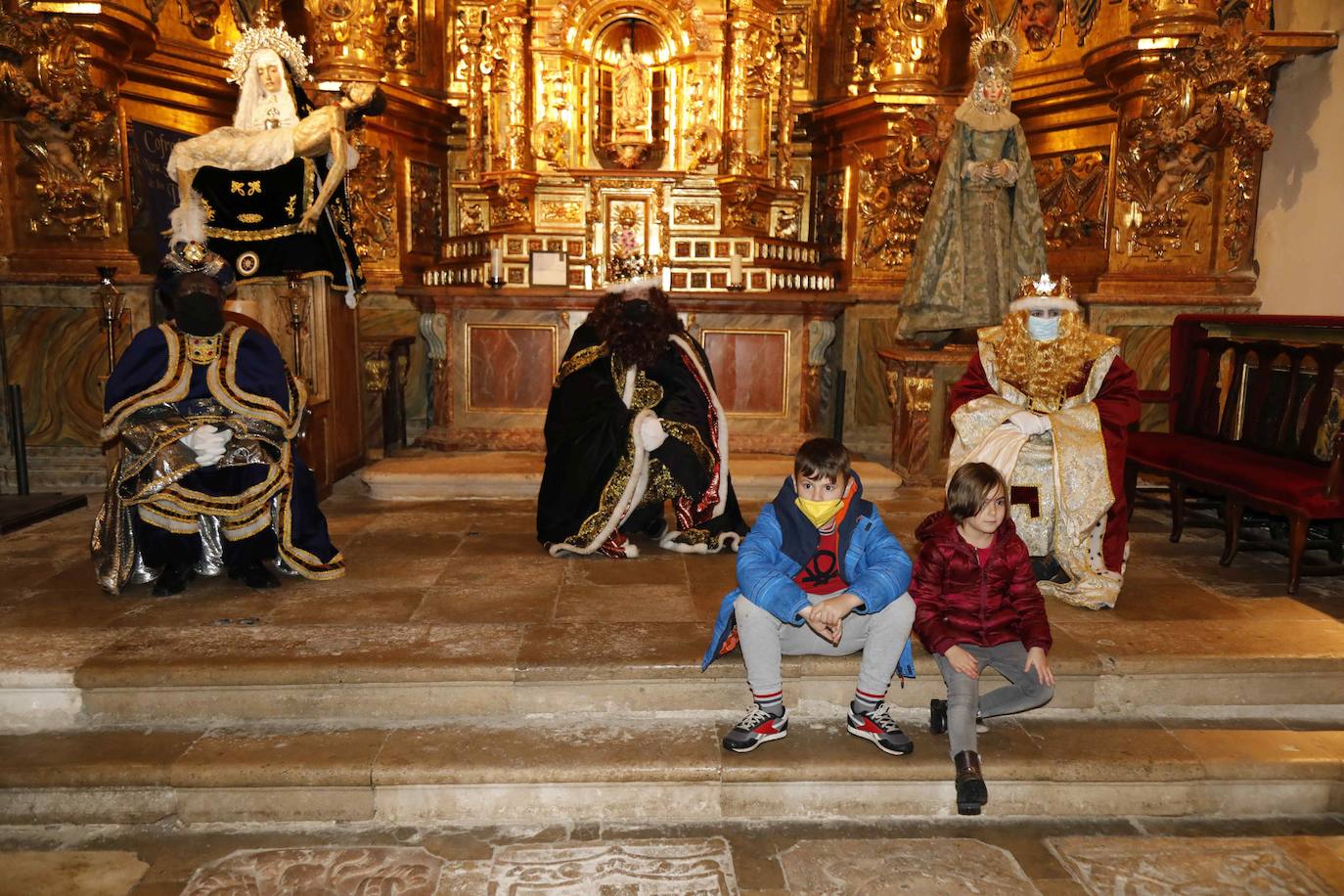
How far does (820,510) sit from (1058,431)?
6.75 feet

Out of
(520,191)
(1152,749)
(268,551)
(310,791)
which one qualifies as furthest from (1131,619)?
(520,191)

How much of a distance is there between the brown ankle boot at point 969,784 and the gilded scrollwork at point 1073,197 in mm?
6781

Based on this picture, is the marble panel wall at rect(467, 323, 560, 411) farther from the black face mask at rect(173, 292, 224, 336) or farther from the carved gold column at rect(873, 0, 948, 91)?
the carved gold column at rect(873, 0, 948, 91)

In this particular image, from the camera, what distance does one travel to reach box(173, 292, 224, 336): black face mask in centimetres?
554

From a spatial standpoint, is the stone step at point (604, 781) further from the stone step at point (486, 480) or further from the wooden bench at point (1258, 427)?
the stone step at point (486, 480)

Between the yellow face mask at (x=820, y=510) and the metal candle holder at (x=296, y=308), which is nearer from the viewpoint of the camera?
the yellow face mask at (x=820, y=510)

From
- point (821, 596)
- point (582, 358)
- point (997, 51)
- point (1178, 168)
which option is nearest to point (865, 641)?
point (821, 596)

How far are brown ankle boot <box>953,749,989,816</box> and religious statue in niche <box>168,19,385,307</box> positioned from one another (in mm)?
5909

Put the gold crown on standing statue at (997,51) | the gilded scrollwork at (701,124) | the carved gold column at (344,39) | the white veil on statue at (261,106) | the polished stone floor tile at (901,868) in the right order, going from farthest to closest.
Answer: the gilded scrollwork at (701,124)
the carved gold column at (344,39)
the gold crown on standing statue at (997,51)
the white veil on statue at (261,106)
the polished stone floor tile at (901,868)

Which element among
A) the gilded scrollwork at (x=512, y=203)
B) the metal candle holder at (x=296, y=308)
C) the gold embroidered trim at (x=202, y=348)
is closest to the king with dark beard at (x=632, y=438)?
the gold embroidered trim at (x=202, y=348)

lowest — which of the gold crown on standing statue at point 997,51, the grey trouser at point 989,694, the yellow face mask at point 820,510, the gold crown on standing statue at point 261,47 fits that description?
the grey trouser at point 989,694

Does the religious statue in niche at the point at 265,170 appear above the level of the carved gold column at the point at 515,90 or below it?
below

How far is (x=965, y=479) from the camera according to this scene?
165 inches

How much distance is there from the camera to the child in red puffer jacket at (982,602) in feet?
13.6
